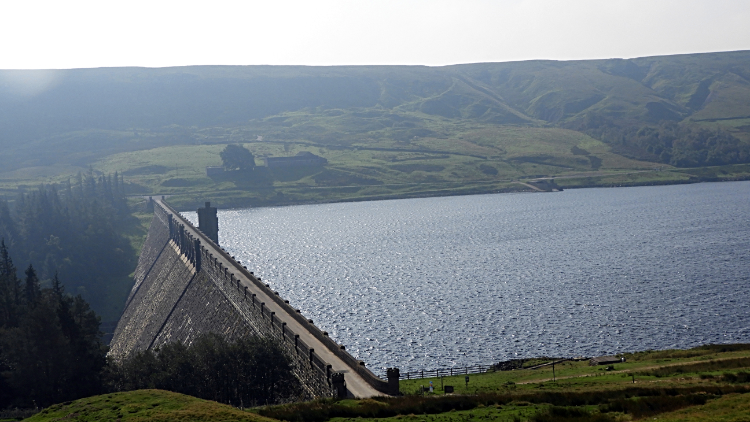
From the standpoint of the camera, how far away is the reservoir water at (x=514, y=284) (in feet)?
291

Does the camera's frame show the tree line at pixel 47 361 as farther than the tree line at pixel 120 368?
Yes

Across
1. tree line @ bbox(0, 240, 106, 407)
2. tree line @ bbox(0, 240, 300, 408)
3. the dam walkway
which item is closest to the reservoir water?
the dam walkway

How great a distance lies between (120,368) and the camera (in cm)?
6134

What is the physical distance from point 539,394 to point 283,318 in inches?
998

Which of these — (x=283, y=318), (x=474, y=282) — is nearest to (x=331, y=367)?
(x=283, y=318)

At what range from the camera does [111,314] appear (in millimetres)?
131000

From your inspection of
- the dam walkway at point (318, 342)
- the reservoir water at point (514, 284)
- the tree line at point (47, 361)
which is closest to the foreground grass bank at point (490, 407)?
the dam walkway at point (318, 342)

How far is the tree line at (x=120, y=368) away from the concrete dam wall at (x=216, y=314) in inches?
112

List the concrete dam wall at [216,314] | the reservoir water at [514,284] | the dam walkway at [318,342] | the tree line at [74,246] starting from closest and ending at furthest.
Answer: the dam walkway at [318,342], the concrete dam wall at [216,314], the reservoir water at [514,284], the tree line at [74,246]

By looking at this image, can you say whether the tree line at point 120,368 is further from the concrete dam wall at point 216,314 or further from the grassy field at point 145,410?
the grassy field at point 145,410

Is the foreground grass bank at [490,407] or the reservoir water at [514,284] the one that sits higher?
the foreground grass bank at [490,407]

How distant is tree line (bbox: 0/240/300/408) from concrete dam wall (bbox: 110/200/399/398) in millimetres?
2833

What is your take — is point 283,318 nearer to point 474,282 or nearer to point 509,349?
point 509,349

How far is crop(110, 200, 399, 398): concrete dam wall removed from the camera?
157 feet
